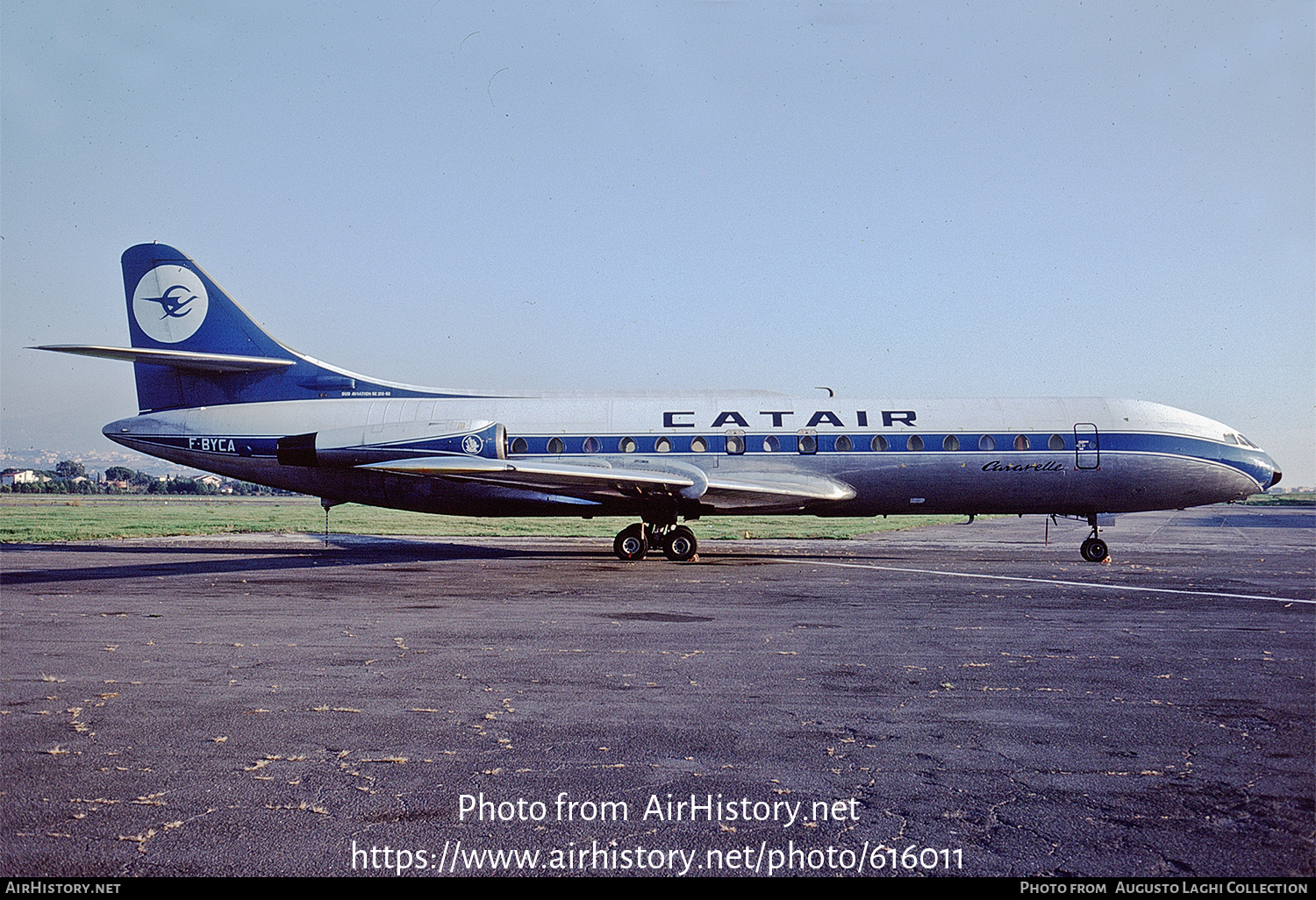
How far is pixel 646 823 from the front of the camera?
449cm

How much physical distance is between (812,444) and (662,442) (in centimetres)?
389

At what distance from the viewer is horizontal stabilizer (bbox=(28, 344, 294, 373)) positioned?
2122 cm

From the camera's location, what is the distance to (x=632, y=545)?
22.3 m

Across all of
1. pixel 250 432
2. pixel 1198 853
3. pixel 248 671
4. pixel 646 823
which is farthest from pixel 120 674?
pixel 250 432

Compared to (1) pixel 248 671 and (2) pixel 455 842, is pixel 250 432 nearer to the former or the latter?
(1) pixel 248 671

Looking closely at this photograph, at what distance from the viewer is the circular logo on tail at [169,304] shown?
23.8 m

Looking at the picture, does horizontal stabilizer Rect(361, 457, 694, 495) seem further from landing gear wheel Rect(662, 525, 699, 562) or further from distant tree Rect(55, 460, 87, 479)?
distant tree Rect(55, 460, 87, 479)

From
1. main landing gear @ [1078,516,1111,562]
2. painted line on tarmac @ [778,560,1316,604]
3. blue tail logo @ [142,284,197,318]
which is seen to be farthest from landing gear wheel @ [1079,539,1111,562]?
blue tail logo @ [142,284,197,318]

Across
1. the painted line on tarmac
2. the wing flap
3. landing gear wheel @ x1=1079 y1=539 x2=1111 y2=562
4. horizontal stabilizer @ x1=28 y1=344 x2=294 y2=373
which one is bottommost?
landing gear wheel @ x1=1079 y1=539 x2=1111 y2=562

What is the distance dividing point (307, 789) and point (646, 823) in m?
1.93

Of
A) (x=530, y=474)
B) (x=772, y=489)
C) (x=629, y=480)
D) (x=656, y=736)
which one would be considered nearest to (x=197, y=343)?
(x=530, y=474)

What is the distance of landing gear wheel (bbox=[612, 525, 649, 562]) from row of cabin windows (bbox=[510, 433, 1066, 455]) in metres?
2.10

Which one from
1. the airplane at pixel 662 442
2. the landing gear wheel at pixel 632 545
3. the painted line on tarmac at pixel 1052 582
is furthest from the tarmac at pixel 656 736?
the airplane at pixel 662 442

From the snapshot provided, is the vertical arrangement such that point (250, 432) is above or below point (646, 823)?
above
